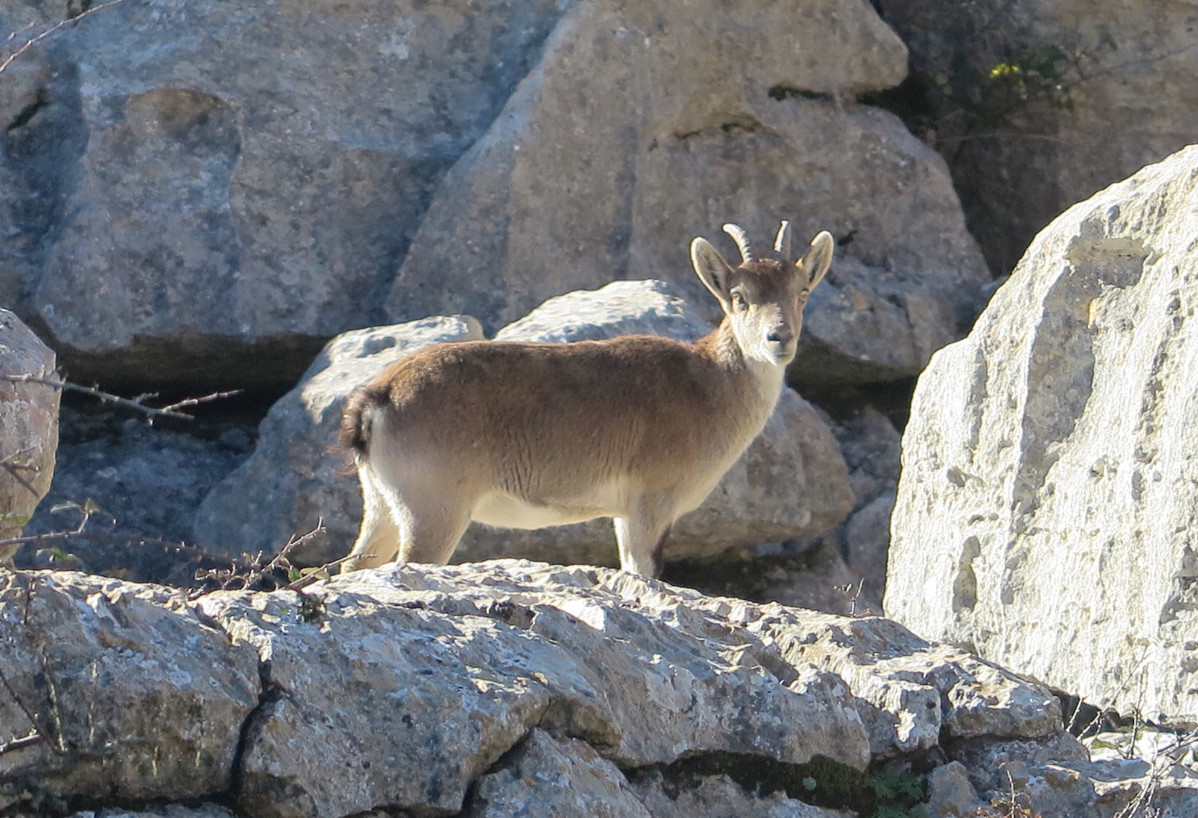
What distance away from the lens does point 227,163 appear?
11281mm

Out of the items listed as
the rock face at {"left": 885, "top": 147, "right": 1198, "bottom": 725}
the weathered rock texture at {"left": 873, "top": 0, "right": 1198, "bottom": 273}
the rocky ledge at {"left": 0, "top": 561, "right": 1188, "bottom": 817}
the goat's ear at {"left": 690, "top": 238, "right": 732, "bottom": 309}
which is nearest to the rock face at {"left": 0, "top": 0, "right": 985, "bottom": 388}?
the weathered rock texture at {"left": 873, "top": 0, "right": 1198, "bottom": 273}

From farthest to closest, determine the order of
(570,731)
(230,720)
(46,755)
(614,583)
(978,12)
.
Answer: (978,12)
(614,583)
(570,731)
(230,720)
(46,755)

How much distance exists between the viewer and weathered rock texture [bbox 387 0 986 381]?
37.0 ft

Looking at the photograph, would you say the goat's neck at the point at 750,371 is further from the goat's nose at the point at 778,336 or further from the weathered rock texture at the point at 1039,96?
the weathered rock texture at the point at 1039,96

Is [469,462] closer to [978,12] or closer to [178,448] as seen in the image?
[178,448]

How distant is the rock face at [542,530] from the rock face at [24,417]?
2.94m

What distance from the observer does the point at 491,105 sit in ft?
39.1

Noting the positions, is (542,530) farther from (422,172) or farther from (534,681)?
(534,681)

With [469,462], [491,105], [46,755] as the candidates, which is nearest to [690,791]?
[46,755]

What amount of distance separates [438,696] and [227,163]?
8147 millimetres

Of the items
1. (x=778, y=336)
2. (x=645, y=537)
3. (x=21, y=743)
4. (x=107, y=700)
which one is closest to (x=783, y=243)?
(x=778, y=336)

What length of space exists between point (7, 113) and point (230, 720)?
8900 mm

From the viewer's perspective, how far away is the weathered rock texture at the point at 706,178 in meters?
11.3

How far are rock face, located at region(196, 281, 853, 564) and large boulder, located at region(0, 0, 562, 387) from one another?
1316mm
